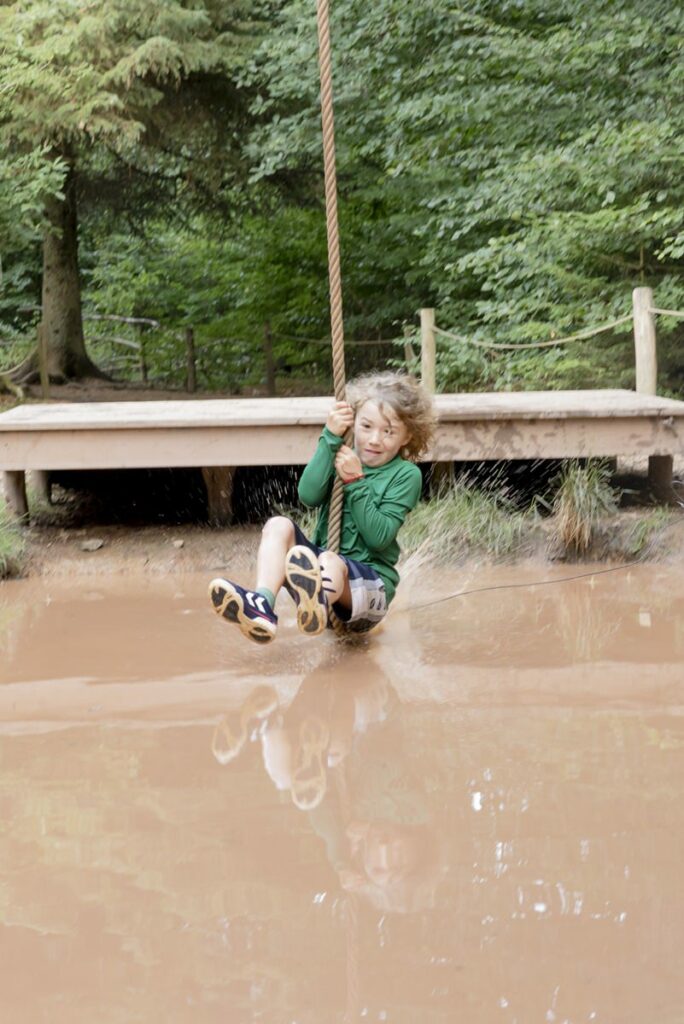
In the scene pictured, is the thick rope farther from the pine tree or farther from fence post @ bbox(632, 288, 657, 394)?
the pine tree

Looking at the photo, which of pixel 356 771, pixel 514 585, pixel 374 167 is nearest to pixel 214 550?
pixel 514 585

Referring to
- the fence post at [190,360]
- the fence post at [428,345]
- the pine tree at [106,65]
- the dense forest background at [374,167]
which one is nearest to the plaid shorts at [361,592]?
the dense forest background at [374,167]

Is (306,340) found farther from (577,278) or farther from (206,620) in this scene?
(206,620)

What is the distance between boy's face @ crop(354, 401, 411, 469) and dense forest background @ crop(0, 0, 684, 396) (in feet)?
13.0

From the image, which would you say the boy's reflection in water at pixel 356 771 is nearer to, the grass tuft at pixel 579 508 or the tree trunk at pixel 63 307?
the grass tuft at pixel 579 508

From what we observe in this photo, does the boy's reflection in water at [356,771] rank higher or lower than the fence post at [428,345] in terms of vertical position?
lower

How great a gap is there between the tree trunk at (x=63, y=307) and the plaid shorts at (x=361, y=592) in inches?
403

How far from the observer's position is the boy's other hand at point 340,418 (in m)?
3.98

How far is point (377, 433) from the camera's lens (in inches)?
168

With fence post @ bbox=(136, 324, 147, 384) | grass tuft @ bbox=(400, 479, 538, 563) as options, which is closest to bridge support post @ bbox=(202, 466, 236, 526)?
grass tuft @ bbox=(400, 479, 538, 563)

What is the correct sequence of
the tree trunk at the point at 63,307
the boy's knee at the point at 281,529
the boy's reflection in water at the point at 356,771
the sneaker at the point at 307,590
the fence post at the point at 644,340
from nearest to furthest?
1. the boy's reflection in water at the point at 356,771
2. the sneaker at the point at 307,590
3. the boy's knee at the point at 281,529
4. the fence post at the point at 644,340
5. the tree trunk at the point at 63,307

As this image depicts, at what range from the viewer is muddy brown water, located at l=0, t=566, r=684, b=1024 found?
7.21 ft

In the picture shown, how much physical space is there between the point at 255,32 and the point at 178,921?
10687 millimetres

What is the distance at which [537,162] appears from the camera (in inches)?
331
